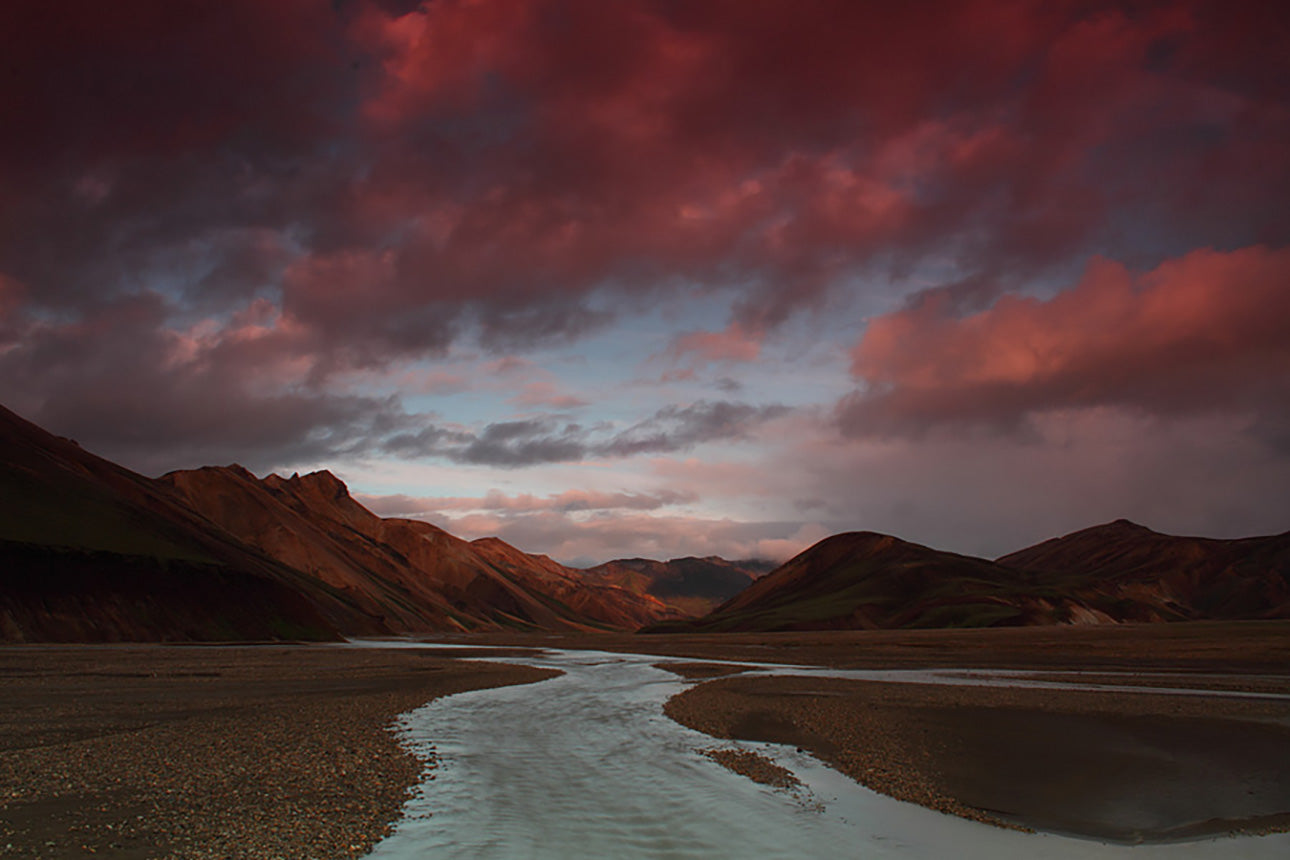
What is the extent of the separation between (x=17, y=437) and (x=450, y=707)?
134932 mm

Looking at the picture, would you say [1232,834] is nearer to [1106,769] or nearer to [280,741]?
[1106,769]

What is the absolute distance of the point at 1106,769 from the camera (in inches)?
810

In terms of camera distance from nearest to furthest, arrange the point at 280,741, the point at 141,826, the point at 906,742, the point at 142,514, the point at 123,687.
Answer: the point at 141,826
the point at 280,741
the point at 906,742
the point at 123,687
the point at 142,514

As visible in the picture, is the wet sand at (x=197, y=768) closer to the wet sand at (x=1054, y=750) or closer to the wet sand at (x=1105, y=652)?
the wet sand at (x=1054, y=750)

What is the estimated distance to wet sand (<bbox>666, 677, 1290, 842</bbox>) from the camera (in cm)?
1638

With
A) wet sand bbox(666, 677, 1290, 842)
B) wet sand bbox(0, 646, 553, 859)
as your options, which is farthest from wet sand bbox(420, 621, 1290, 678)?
wet sand bbox(0, 646, 553, 859)

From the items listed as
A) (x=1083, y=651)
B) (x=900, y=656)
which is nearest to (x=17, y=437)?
(x=900, y=656)

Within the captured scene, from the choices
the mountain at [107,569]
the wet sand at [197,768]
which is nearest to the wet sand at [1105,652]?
the wet sand at [197,768]

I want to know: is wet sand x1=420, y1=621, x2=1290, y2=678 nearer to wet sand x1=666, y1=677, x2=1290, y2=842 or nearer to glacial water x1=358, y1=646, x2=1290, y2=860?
wet sand x1=666, y1=677, x2=1290, y2=842

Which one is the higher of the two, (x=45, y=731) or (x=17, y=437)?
(x=17, y=437)

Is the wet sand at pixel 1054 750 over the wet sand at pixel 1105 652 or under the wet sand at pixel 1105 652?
over

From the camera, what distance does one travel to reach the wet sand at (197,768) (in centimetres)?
1270

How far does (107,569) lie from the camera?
10138cm

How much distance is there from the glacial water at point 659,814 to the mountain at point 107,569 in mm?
91739
